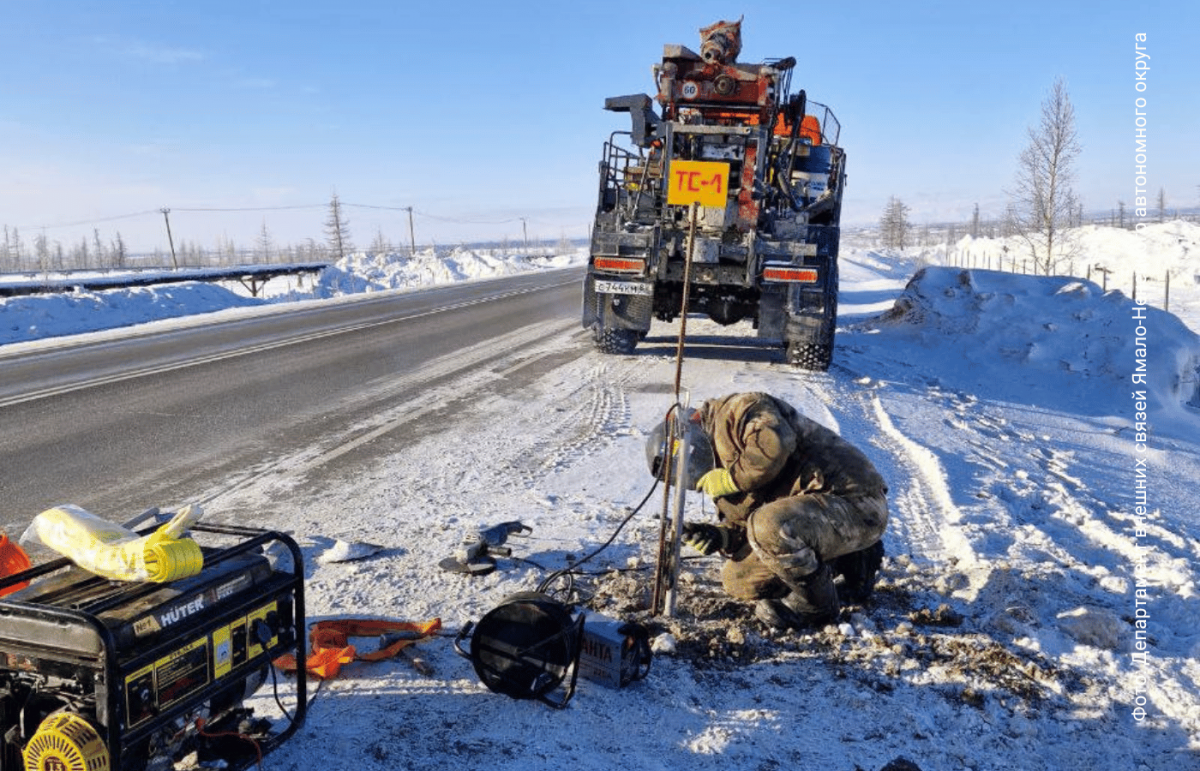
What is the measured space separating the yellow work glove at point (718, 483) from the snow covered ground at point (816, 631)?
26.6 inches

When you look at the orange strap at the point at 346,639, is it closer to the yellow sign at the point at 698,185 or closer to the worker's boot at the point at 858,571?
the worker's boot at the point at 858,571

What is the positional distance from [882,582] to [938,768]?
1.73m

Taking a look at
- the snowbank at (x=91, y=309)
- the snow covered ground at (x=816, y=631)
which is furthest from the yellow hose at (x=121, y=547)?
the snowbank at (x=91, y=309)

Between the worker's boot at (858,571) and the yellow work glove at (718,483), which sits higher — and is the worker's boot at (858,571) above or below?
below

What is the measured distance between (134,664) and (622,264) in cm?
887

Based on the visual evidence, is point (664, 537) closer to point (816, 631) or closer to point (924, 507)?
point (816, 631)

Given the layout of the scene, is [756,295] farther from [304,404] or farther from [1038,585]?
[1038,585]

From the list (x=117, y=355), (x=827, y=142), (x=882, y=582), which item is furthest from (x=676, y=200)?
(x=117, y=355)

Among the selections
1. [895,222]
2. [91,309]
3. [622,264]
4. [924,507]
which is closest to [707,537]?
[924,507]

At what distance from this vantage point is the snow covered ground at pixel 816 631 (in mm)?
3482

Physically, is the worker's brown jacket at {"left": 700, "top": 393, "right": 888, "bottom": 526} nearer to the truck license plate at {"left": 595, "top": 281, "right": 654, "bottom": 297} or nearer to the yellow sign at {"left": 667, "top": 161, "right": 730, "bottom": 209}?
the yellow sign at {"left": 667, "top": 161, "right": 730, "bottom": 209}

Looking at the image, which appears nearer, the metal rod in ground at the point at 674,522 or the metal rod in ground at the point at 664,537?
the metal rod in ground at the point at 674,522

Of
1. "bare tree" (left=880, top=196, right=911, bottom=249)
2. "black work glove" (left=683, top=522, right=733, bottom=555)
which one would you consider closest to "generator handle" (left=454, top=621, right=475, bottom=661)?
"black work glove" (left=683, top=522, right=733, bottom=555)

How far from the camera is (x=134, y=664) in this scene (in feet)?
8.09
